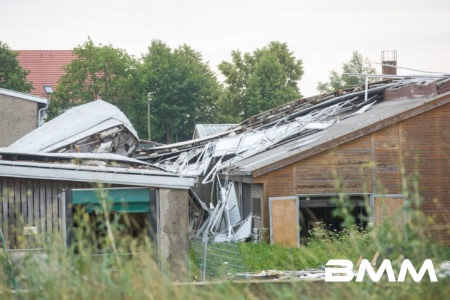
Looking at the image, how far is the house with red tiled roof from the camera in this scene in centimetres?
8169

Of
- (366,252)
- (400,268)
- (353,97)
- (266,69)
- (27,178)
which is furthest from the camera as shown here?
(266,69)

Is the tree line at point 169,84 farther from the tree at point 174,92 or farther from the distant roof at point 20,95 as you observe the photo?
the distant roof at point 20,95

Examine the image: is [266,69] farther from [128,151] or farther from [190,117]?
[128,151]

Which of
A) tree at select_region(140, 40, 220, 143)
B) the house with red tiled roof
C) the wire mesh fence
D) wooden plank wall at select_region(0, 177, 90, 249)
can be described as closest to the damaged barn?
the wire mesh fence

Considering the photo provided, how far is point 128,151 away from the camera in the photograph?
116 ft

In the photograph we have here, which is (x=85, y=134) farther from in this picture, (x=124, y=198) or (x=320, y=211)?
(x=124, y=198)

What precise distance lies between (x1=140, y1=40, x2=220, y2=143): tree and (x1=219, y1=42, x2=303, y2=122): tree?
1.98 metres

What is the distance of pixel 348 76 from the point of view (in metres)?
98.4

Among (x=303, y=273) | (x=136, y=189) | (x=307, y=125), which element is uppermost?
(x=307, y=125)

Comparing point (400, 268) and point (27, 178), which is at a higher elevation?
point (27, 178)

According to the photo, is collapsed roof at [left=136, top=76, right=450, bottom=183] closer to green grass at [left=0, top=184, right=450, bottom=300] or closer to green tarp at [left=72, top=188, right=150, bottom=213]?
green tarp at [left=72, top=188, right=150, bottom=213]

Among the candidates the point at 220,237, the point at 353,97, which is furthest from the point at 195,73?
the point at 220,237

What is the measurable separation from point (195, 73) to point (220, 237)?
4979 centimetres

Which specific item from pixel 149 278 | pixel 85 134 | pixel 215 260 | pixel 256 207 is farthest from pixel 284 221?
pixel 149 278
